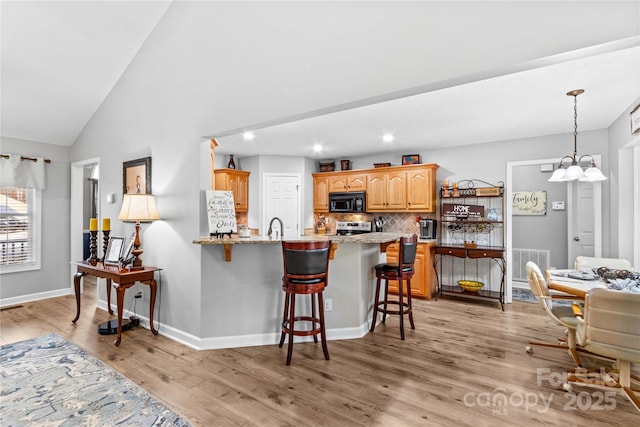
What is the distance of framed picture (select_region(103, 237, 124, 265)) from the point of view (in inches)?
152

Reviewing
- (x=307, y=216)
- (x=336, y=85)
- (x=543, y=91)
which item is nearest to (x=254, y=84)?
(x=336, y=85)

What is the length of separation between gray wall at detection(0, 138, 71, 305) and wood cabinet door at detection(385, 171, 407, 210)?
5398mm

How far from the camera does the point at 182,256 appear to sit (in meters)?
3.33

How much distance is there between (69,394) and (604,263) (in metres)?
5.09

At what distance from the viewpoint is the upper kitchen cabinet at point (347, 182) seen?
595 centimetres

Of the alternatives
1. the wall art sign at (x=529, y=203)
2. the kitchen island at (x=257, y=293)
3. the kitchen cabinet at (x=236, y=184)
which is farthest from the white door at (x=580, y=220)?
the kitchen cabinet at (x=236, y=184)

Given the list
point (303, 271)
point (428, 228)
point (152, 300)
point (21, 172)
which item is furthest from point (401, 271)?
point (21, 172)

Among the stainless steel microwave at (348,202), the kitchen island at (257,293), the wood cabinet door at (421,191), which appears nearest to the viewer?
the kitchen island at (257,293)

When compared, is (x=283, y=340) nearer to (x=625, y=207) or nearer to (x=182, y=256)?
(x=182, y=256)

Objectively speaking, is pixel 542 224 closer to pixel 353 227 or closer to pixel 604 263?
pixel 604 263

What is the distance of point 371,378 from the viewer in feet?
8.29

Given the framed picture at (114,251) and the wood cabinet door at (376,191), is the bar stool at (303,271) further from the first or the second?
the wood cabinet door at (376,191)

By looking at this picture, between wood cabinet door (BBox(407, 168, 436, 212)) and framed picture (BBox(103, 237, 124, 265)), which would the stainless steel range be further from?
framed picture (BBox(103, 237, 124, 265))

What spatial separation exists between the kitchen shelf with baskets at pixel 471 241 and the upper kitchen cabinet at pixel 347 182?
1411mm
